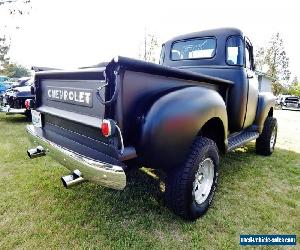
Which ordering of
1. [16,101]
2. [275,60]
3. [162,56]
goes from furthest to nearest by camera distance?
[275,60]
[16,101]
[162,56]

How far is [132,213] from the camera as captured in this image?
283 cm

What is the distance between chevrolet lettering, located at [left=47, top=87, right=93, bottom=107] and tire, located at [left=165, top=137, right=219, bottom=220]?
3.24 feet

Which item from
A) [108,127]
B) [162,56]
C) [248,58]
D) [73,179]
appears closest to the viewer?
[108,127]

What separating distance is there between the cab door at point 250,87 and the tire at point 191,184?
1.52 metres

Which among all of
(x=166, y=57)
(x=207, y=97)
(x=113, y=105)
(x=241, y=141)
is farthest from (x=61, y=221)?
(x=166, y=57)

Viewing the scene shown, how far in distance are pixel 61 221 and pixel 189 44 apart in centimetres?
315

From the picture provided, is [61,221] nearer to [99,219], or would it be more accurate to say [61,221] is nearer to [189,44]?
[99,219]

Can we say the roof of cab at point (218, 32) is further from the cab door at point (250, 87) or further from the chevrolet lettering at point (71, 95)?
the chevrolet lettering at point (71, 95)

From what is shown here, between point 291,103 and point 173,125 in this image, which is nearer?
point 173,125

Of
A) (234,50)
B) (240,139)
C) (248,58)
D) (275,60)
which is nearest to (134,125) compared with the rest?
(240,139)

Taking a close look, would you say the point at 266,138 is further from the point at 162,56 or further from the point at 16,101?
the point at 16,101

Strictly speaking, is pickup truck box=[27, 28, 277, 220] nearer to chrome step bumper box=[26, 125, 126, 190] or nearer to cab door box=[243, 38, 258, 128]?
chrome step bumper box=[26, 125, 126, 190]

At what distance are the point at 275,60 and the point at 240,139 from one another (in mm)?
45221

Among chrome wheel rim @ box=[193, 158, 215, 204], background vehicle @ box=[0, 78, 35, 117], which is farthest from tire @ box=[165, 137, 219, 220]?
background vehicle @ box=[0, 78, 35, 117]
